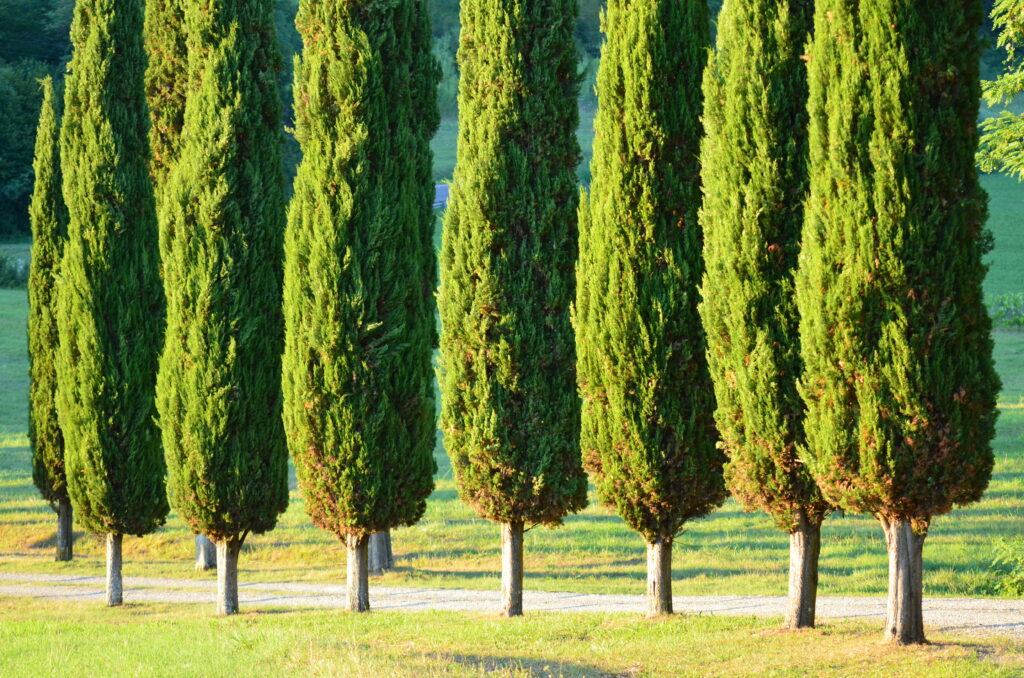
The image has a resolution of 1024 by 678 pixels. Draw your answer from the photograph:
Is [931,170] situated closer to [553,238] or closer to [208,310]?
[553,238]

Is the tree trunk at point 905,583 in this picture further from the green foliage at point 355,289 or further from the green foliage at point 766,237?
the green foliage at point 355,289

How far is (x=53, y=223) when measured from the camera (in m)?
23.3

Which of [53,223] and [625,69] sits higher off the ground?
[625,69]

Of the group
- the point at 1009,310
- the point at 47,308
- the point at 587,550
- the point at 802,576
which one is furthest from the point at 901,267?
the point at 1009,310

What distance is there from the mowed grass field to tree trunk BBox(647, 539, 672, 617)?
4325 mm

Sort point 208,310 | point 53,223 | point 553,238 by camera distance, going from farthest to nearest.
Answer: point 53,223
point 208,310
point 553,238

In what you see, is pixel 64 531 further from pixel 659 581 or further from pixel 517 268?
pixel 659 581

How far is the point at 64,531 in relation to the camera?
79.3ft

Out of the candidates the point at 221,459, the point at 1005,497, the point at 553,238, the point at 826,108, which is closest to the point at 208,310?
the point at 221,459

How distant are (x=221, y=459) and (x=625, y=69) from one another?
26.2 ft

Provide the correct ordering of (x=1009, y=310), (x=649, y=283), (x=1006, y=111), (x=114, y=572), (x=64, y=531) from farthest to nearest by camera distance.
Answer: (x=1009, y=310), (x=64, y=531), (x=114, y=572), (x=1006, y=111), (x=649, y=283)

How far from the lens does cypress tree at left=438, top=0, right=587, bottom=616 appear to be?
46.2 feet

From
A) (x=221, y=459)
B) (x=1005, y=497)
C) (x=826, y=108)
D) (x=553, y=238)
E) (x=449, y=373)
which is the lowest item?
(x=1005, y=497)

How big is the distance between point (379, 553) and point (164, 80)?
9483 mm
